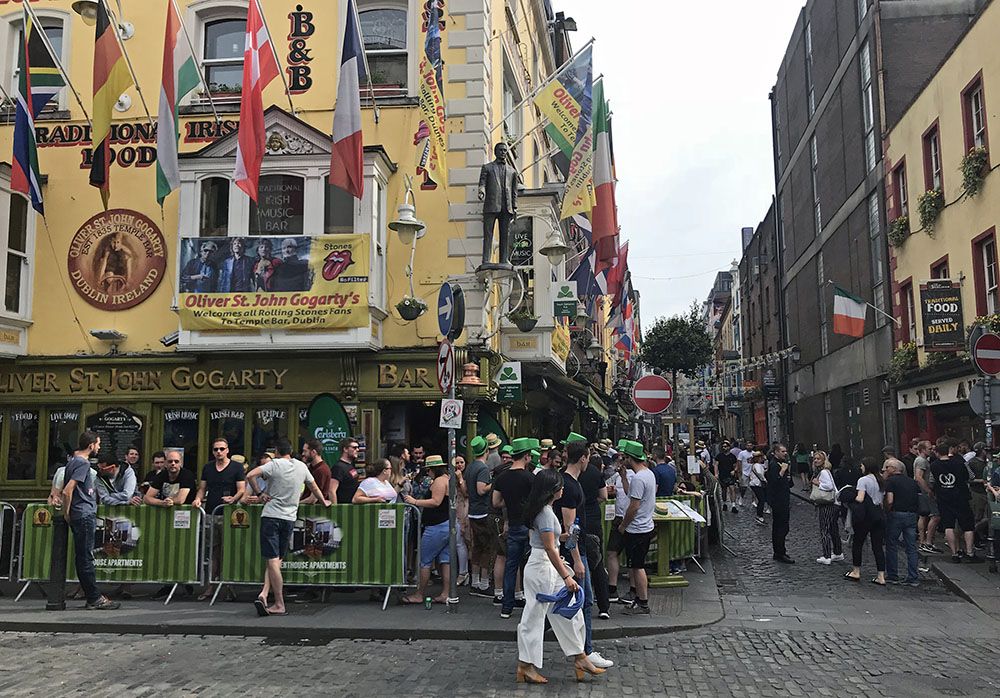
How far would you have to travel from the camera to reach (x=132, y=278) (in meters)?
15.2

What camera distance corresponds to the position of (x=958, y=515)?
12.9 metres

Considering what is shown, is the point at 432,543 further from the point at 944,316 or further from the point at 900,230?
the point at 900,230

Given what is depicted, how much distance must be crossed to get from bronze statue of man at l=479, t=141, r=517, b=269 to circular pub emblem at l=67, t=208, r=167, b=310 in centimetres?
578

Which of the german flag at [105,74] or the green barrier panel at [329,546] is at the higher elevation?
the german flag at [105,74]

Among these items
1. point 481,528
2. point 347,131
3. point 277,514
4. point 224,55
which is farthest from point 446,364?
point 224,55

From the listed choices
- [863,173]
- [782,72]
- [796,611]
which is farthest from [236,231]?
[782,72]

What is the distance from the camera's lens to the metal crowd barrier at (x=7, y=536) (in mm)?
10086

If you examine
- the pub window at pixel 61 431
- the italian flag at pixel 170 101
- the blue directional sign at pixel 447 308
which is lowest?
the pub window at pixel 61 431

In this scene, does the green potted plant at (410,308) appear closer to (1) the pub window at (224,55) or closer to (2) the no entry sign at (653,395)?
(2) the no entry sign at (653,395)

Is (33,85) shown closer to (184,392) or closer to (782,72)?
(184,392)

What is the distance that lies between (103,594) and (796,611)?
26.5 feet

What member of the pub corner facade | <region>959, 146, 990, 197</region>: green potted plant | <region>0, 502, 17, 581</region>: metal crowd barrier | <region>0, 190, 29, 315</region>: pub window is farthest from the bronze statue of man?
<region>959, 146, 990, 197</region>: green potted plant

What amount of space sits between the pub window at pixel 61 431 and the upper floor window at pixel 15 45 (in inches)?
218

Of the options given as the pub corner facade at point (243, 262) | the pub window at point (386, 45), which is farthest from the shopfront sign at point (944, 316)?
the pub window at point (386, 45)
